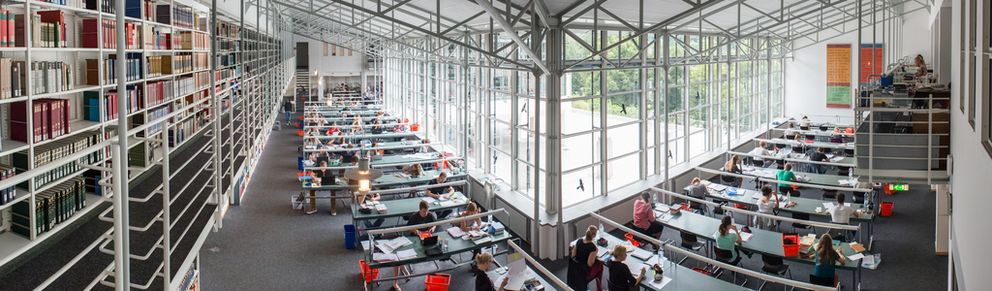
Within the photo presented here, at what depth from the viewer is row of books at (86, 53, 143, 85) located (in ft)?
15.8

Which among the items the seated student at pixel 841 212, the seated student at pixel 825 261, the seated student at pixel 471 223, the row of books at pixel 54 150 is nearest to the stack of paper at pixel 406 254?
the seated student at pixel 471 223

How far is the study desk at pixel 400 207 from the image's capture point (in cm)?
983

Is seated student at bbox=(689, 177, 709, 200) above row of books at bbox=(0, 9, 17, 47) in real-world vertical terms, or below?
below

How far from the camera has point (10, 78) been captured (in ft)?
11.6

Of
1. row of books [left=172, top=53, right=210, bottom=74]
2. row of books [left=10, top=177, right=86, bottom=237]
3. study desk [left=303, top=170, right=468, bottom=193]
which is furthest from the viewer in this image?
study desk [left=303, top=170, right=468, bottom=193]

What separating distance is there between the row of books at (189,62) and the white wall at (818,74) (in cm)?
1823

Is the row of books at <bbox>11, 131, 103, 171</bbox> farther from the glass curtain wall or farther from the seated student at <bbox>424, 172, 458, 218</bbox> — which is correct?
the seated student at <bbox>424, 172, 458, 218</bbox>

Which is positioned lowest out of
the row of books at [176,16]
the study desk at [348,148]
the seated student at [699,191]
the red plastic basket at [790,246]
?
the red plastic basket at [790,246]

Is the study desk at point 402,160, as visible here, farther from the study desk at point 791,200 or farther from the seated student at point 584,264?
the seated student at point 584,264

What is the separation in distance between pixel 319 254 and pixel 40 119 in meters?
6.01

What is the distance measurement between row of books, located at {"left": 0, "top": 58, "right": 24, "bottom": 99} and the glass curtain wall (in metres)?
6.09

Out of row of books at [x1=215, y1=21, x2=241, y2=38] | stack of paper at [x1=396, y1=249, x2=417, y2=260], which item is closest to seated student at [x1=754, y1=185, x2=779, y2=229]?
stack of paper at [x1=396, y1=249, x2=417, y2=260]

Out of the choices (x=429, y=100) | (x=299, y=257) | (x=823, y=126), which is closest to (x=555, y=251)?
(x=299, y=257)

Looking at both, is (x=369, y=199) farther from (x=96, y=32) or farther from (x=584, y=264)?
(x=96, y=32)
